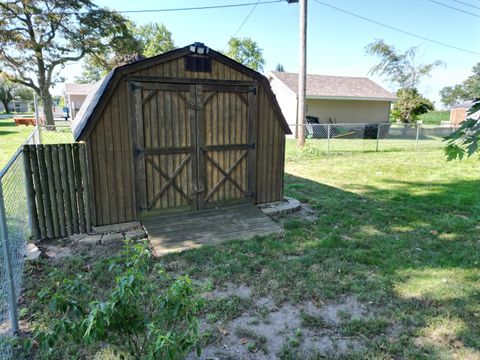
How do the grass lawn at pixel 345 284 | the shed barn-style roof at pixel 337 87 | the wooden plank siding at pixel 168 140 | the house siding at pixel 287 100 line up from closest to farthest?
the grass lawn at pixel 345 284 < the wooden plank siding at pixel 168 140 < the house siding at pixel 287 100 < the shed barn-style roof at pixel 337 87

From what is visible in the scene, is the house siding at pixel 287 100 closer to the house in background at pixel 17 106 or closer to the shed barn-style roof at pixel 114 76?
the shed barn-style roof at pixel 114 76

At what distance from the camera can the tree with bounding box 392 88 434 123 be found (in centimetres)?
2388

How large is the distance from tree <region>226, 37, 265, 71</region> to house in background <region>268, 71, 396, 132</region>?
2603cm

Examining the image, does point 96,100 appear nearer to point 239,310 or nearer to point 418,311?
point 239,310

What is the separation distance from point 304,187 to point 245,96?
3.08 metres

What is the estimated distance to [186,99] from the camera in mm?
5117

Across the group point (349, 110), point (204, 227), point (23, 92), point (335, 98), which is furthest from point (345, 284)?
point (23, 92)

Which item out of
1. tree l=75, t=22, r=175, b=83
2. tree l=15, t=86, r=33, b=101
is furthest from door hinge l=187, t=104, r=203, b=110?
tree l=15, t=86, r=33, b=101

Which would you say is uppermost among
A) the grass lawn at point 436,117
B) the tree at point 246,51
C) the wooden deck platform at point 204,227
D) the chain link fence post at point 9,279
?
the tree at point 246,51

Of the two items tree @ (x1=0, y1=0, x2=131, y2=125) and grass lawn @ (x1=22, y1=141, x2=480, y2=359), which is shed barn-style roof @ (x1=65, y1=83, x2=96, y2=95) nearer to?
tree @ (x1=0, y1=0, x2=131, y2=125)

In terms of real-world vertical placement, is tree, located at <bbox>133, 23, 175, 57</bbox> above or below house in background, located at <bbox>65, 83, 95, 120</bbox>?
above

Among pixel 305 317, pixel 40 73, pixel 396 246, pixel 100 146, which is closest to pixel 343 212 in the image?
pixel 396 246

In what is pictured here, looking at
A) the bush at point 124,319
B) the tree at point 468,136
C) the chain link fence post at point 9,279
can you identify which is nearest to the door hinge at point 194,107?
the chain link fence post at point 9,279

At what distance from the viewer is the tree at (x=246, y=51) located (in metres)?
47.2
